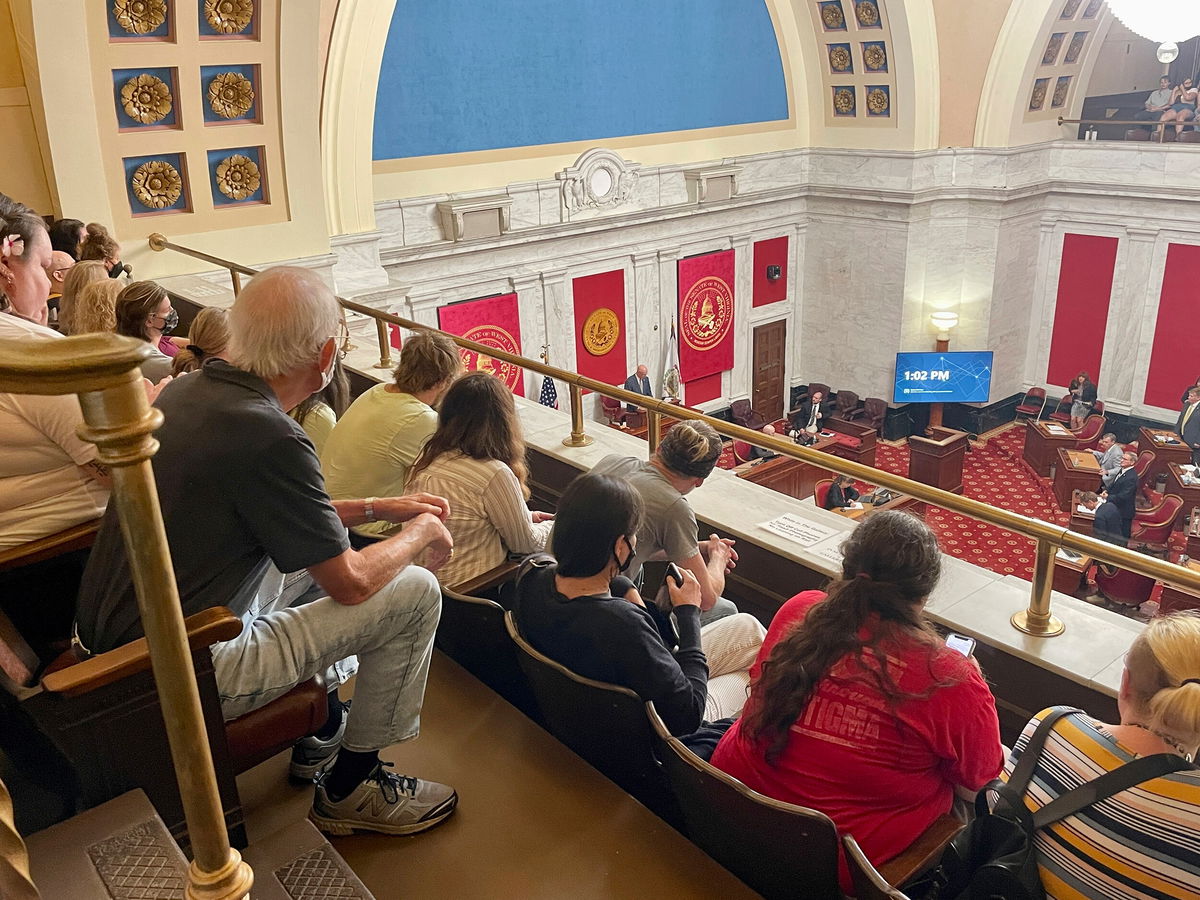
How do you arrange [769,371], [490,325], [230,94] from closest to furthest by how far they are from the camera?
[230,94], [490,325], [769,371]

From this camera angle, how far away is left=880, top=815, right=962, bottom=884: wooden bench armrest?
2.02 m

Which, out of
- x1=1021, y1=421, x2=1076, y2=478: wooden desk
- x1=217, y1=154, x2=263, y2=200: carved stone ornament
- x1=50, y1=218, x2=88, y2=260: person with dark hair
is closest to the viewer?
x1=50, y1=218, x2=88, y2=260: person with dark hair

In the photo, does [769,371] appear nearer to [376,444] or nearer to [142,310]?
[376,444]

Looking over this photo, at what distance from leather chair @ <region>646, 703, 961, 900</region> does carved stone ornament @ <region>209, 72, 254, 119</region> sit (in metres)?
6.77

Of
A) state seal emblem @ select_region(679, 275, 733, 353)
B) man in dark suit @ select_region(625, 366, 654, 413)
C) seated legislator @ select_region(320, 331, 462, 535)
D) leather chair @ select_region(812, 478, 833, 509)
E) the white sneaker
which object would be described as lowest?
leather chair @ select_region(812, 478, 833, 509)

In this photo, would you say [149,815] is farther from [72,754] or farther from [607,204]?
[607,204]

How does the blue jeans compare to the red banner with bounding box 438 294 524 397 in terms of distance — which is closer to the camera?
the blue jeans

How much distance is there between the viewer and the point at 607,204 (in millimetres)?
12352

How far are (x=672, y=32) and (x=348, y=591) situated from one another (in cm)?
1208

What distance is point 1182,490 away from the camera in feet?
33.7

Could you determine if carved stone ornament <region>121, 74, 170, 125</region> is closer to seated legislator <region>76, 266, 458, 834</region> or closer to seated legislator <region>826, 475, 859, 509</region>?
seated legislator <region>76, 266, 458, 834</region>

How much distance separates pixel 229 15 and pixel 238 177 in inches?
45.7

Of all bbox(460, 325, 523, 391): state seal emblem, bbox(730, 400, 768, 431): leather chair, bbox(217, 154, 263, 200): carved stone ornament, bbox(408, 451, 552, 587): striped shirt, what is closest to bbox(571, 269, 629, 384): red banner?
bbox(460, 325, 523, 391): state seal emblem

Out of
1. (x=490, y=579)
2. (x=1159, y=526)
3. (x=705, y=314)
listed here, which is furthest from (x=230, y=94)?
(x=1159, y=526)
